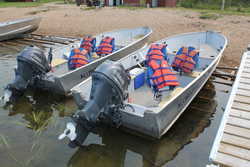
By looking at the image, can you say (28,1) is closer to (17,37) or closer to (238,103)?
(17,37)

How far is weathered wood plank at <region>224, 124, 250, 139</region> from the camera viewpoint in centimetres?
326

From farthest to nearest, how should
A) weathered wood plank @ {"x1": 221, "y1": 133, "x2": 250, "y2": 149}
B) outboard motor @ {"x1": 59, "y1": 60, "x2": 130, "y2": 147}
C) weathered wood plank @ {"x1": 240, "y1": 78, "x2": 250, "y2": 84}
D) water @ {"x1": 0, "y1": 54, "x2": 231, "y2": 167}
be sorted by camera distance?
weathered wood plank @ {"x1": 240, "y1": 78, "x2": 250, "y2": 84} < water @ {"x1": 0, "y1": 54, "x2": 231, "y2": 167} < outboard motor @ {"x1": 59, "y1": 60, "x2": 130, "y2": 147} < weathered wood plank @ {"x1": 221, "y1": 133, "x2": 250, "y2": 149}

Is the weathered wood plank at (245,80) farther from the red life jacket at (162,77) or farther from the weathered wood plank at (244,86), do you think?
the red life jacket at (162,77)

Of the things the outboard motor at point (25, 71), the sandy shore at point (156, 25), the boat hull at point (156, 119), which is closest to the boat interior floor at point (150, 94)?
the boat hull at point (156, 119)

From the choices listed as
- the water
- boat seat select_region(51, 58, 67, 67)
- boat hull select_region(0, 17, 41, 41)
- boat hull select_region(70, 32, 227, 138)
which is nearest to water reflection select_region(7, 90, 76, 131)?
the water

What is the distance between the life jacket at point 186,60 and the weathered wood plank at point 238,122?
2367mm

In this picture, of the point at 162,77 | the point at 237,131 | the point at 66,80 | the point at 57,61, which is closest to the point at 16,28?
the point at 57,61

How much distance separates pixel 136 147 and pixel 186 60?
2771 mm

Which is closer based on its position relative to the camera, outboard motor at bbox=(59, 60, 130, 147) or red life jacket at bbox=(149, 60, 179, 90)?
outboard motor at bbox=(59, 60, 130, 147)

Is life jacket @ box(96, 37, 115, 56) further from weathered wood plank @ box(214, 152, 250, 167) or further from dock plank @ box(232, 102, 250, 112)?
weathered wood plank @ box(214, 152, 250, 167)

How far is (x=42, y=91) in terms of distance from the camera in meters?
6.39

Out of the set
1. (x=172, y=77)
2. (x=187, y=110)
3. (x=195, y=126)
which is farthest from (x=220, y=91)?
(x=172, y=77)

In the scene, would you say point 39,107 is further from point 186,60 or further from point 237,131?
point 237,131

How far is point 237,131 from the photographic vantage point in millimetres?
3318
